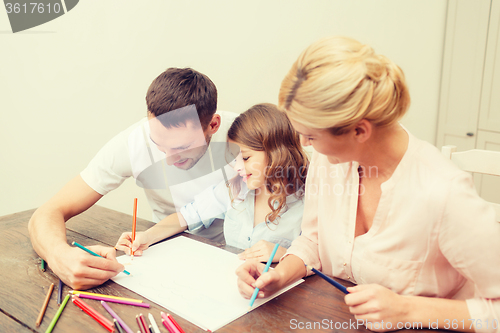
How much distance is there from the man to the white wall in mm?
854

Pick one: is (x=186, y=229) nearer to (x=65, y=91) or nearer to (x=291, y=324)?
(x=291, y=324)

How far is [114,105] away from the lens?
220 cm

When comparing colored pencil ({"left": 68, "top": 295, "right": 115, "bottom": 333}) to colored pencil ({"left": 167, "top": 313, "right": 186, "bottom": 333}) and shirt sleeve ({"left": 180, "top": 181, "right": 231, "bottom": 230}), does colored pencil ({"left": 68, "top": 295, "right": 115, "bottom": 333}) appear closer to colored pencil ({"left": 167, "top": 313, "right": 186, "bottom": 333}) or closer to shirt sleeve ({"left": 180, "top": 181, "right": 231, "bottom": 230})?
colored pencil ({"left": 167, "top": 313, "right": 186, "bottom": 333})

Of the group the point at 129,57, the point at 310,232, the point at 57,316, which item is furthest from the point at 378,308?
the point at 129,57

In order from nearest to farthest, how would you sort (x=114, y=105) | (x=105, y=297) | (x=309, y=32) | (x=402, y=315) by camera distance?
(x=402, y=315) < (x=105, y=297) < (x=114, y=105) < (x=309, y=32)

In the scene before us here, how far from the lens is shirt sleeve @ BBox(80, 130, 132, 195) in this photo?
4.33ft

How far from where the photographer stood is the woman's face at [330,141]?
77 centimetres

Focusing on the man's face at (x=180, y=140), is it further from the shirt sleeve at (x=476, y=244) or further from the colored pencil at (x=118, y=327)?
the shirt sleeve at (x=476, y=244)

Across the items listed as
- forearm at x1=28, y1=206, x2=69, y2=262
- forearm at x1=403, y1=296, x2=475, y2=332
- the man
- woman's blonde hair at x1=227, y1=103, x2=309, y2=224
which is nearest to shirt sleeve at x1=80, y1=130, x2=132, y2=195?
the man

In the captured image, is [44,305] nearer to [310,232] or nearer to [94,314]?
[94,314]

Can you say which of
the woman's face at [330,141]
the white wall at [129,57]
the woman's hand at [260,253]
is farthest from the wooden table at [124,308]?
the white wall at [129,57]

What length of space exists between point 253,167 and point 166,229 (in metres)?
0.34

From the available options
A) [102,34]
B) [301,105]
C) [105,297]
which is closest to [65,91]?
[102,34]

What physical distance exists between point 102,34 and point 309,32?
1302 mm
